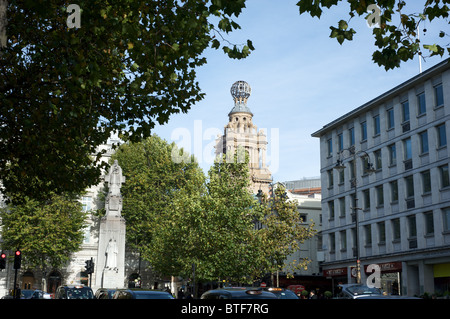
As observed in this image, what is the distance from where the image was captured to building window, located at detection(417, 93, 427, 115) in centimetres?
4289

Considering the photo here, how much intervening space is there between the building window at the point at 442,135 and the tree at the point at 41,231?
35.2 metres

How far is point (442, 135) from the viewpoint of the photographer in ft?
133

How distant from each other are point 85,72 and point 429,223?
34.6 m

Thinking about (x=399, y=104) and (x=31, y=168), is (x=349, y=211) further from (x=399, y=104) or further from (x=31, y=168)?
(x=31, y=168)

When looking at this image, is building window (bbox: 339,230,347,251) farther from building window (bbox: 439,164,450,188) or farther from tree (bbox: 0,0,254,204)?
tree (bbox: 0,0,254,204)

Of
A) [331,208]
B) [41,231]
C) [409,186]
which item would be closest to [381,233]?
[409,186]

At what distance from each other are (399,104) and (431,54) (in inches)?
1488

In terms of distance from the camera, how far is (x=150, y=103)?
50.4 feet

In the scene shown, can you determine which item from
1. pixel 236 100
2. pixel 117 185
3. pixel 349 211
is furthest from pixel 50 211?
pixel 236 100

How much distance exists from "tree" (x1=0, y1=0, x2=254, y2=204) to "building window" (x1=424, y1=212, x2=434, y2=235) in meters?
30.2

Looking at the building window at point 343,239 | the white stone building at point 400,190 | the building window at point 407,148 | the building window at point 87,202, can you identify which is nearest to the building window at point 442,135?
the white stone building at point 400,190

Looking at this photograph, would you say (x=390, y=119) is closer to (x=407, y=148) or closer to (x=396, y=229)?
(x=407, y=148)

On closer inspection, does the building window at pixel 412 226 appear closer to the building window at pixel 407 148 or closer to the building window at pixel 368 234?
the building window at pixel 407 148

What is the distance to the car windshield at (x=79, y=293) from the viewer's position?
23.0m
